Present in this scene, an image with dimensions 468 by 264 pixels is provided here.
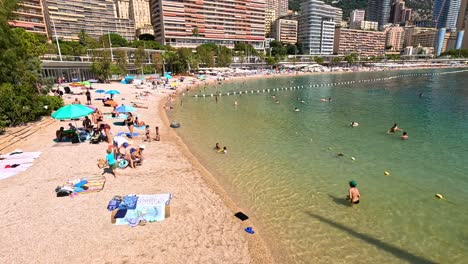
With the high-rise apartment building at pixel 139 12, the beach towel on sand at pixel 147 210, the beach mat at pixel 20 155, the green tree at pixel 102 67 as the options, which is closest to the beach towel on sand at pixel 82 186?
the beach towel on sand at pixel 147 210

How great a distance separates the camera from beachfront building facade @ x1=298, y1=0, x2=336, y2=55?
18188 centimetres

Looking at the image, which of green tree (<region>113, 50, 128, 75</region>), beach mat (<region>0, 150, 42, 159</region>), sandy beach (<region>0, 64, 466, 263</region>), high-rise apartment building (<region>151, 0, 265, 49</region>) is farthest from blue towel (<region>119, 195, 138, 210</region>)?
high-rise apartment building (<region>151, 0, 265, 49</region>)

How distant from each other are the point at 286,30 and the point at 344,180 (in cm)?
19995

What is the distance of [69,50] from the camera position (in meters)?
79.1

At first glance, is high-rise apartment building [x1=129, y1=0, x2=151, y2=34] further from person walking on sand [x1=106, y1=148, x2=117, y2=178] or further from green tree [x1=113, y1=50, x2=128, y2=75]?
person walking on sand [x1=106, y1=148, x2=117, y2=178]

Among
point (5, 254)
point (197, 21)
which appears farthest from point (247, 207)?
point (197, 21)

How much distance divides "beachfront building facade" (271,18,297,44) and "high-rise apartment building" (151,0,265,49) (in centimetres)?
4118

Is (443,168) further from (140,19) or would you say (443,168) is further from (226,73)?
(140,19)

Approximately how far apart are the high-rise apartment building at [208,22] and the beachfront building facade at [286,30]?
1621 inches

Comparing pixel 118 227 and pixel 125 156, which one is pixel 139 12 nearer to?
pixel 125 156

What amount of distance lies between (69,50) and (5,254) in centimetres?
8987

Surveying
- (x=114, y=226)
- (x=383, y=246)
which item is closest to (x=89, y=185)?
(x=114, y=226)

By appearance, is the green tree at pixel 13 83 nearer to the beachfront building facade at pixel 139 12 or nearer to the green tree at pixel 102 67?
the green tree at pixel 102 67

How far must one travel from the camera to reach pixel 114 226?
8.34m
